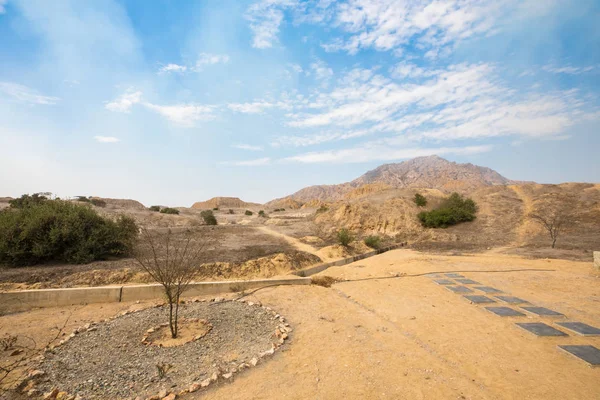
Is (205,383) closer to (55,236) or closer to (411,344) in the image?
(411,344)

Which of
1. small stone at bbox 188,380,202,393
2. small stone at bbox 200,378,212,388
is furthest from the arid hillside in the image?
small stone at bbox 188,380,202,393

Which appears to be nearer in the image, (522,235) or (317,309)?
(317,309)

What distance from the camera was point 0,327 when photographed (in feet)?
19.2

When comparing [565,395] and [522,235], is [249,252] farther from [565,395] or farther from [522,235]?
[522,235]

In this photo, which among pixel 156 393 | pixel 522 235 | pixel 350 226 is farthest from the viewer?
pixel 350 226

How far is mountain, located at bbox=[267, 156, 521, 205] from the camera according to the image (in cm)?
8562

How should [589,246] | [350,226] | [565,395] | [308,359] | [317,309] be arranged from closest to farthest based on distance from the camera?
[565,395] → [308,359] → [317,309] → [589,246] → [350,226]

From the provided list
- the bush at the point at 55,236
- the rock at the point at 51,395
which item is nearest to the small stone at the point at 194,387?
the rock at the point at 51,395

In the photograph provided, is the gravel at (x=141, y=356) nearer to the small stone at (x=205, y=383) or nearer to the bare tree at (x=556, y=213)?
the small stone at (x=205, y=383)

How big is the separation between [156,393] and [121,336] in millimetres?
2254

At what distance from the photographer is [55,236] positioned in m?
9.84

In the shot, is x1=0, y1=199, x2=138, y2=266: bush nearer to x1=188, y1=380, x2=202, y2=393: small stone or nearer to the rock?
the rock

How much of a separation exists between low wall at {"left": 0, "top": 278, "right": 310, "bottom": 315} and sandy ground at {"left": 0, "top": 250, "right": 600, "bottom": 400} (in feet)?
1.34

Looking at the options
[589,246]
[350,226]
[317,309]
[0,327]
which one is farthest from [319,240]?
[0,327]
